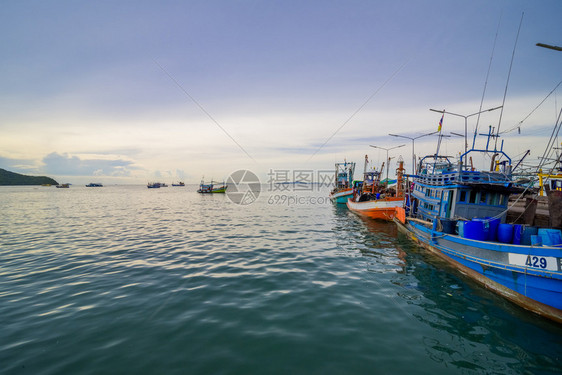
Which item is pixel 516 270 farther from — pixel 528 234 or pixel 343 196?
pixel 343 196

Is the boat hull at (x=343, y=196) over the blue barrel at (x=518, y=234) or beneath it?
beneath

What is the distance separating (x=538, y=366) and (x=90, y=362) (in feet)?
35.8

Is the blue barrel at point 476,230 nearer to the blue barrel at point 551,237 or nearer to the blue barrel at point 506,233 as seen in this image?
the blue barrel at point 506,233

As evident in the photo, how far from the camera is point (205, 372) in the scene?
5.37 m

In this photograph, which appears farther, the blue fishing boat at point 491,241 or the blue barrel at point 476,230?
the blue barrel at point 476,230

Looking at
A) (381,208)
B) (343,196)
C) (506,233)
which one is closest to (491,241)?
(506,233)

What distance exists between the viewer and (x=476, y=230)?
1116cm

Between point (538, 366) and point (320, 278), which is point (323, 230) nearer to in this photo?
point (320, 278)

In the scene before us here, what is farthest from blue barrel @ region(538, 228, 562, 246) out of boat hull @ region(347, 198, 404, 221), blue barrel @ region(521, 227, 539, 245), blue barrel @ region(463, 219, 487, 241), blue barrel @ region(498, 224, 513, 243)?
boat hull @ region(347, 198, 404, 221)

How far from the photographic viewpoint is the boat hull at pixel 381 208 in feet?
90.4

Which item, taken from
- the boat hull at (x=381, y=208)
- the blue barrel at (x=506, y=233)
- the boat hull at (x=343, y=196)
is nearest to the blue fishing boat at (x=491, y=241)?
the blue barrel at (x=506, y=233)

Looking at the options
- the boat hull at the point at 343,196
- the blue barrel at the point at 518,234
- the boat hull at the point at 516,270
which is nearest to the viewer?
the boat hull at the point at 516,270

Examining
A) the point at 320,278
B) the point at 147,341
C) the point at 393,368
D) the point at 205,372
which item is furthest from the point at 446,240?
the point at 147,341

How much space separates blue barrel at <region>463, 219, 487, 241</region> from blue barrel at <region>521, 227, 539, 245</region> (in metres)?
1.29
